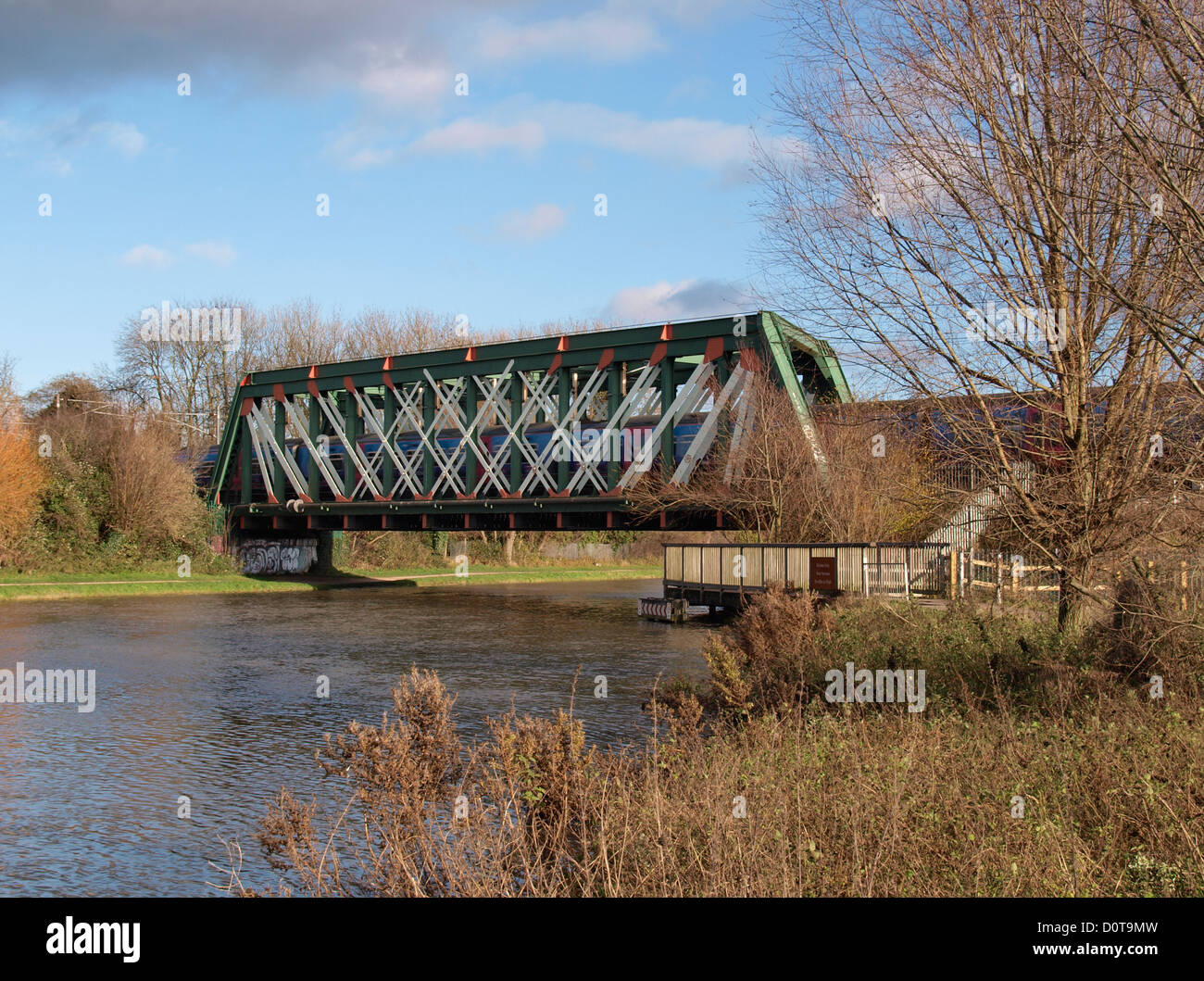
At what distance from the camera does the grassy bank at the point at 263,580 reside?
4331 cm

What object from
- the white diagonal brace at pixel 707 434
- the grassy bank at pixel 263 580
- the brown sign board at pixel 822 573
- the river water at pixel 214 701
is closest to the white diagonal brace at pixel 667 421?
the white diagonal brace at pixel 707 434

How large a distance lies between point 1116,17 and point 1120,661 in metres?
6.79

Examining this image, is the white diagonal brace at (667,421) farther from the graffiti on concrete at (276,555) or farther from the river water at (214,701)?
the graffiti on concrete at (276,555)

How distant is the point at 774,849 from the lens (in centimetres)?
721

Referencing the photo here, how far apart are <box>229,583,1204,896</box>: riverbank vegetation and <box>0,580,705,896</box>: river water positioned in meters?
1.53

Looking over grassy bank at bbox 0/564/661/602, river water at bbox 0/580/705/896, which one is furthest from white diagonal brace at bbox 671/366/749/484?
grassy bank at bbox 0/564/661/602

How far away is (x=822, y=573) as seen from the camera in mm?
28000

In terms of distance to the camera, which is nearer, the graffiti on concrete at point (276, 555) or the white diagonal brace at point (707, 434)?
the white diagonal brace at point (707, 434)

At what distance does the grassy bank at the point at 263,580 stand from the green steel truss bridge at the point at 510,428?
3829 millimetres

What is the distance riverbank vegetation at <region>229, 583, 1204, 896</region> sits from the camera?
687 cm

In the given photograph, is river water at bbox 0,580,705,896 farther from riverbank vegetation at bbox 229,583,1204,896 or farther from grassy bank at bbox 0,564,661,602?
grassy bank at bbox 0,564,661,602

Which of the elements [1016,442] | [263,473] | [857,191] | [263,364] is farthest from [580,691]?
[263,364]

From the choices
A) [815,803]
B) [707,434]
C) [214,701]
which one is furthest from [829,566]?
[815,803]

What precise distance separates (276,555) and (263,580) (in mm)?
4073
